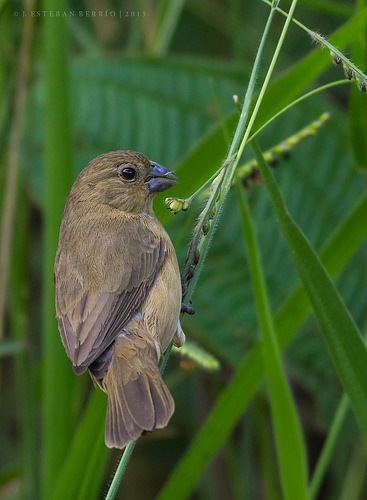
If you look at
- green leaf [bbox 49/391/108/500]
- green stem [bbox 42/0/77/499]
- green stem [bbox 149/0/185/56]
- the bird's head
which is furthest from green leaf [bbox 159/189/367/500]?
green stem [bbox 149/0/185/56]

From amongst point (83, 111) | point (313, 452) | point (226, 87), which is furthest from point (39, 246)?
point (313, 452)

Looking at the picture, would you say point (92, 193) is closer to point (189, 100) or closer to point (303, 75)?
point (303, 75)

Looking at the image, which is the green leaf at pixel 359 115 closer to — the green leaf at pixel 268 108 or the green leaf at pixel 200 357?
the green leaf at pixel 268 108

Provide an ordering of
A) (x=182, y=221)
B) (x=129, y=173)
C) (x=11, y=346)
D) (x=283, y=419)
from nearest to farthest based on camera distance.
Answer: (x=283, y=419) < (x=129, y=173) < (x=11, y=346) < (x=182, y=221)

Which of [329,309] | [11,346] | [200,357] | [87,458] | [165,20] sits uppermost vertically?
[165,20]

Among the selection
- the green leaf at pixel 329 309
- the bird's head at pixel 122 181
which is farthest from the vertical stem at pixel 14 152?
the green leaf at pixel 329 309

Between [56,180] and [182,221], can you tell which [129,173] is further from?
[182,221]

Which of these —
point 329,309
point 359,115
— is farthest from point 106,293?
point 359,115

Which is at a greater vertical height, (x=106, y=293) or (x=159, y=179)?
(x=159, y=179)
